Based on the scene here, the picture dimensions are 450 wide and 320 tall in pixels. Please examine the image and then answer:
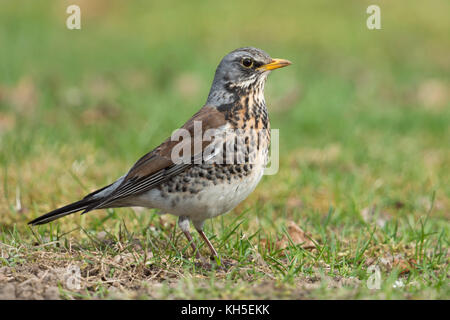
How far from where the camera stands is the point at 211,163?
4570 mm

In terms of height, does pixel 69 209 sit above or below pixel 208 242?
above

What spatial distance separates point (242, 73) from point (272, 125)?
3743mm

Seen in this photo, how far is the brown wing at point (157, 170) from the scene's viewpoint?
4680 mm

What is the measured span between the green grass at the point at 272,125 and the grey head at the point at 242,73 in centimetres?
100

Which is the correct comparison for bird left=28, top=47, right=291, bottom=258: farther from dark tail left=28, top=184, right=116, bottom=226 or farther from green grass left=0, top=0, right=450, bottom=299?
green grass left=0, top=0, right=450, bottom=299

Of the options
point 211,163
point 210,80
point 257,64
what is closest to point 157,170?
point 211,163

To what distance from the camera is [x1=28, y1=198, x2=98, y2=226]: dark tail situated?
15.4 feet

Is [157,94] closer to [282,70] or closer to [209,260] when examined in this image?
[282,70]

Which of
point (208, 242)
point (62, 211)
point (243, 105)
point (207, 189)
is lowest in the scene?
point (208, 242)

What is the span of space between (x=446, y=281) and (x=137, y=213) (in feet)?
9.09

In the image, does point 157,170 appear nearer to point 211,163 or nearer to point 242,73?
point 211,163

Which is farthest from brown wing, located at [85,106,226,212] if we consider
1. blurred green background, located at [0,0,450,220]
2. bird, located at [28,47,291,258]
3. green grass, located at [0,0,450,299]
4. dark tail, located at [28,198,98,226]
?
blurred green background, located at [0,0,450,220]

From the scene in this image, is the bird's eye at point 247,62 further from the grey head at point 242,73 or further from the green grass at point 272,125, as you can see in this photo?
the green grass at point 272,125

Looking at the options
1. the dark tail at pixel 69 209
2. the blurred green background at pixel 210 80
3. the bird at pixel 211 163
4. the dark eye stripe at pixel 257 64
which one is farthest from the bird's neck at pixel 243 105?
the blurred green background at pixel 210 80
